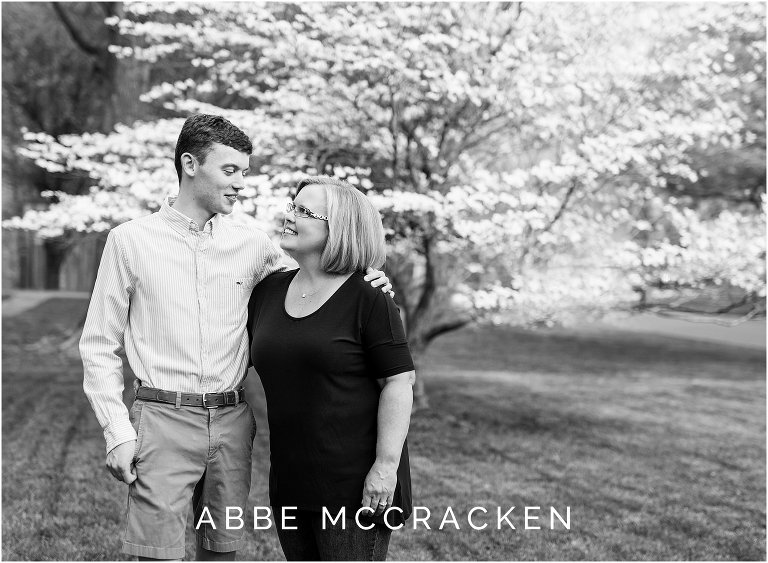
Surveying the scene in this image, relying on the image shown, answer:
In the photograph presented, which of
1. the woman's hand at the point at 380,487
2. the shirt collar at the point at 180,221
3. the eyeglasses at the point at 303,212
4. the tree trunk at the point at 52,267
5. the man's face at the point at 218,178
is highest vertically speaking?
the man's face at the point at 218,178

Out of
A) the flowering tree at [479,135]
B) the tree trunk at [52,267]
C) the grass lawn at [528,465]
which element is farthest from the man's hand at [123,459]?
the tree trunk at [52,267]

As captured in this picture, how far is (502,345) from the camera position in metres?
18.3

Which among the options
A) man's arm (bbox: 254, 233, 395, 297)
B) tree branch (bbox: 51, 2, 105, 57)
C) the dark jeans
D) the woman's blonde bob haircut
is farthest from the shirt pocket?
tree branch (bbox: 51, 2, 105, 57)

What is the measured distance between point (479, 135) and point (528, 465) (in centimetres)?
306

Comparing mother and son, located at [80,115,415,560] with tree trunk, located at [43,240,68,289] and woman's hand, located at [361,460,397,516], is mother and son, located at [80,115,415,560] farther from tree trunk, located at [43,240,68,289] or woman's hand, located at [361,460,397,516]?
tree trunk, located at [43,240,68,289]

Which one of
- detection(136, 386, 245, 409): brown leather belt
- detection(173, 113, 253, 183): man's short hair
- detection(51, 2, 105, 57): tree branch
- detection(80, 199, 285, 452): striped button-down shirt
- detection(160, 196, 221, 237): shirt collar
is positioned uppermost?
detection(51, 2, 105, 57): tree branch

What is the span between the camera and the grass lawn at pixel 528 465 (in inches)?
199

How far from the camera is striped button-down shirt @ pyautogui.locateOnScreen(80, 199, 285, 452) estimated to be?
8.84 ft

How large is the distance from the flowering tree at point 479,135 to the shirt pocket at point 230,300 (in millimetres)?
2965

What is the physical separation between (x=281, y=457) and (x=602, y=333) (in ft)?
65.5

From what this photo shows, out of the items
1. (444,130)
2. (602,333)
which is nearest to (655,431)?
(444,130)

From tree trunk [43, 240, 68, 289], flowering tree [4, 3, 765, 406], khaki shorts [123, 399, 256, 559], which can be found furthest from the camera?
tree trunk [43, 240, 68, 289]

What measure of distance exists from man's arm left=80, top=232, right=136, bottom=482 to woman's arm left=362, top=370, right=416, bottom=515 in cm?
75

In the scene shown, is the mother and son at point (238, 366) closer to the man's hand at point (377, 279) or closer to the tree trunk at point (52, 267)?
the man's hand at point (377, 279)
